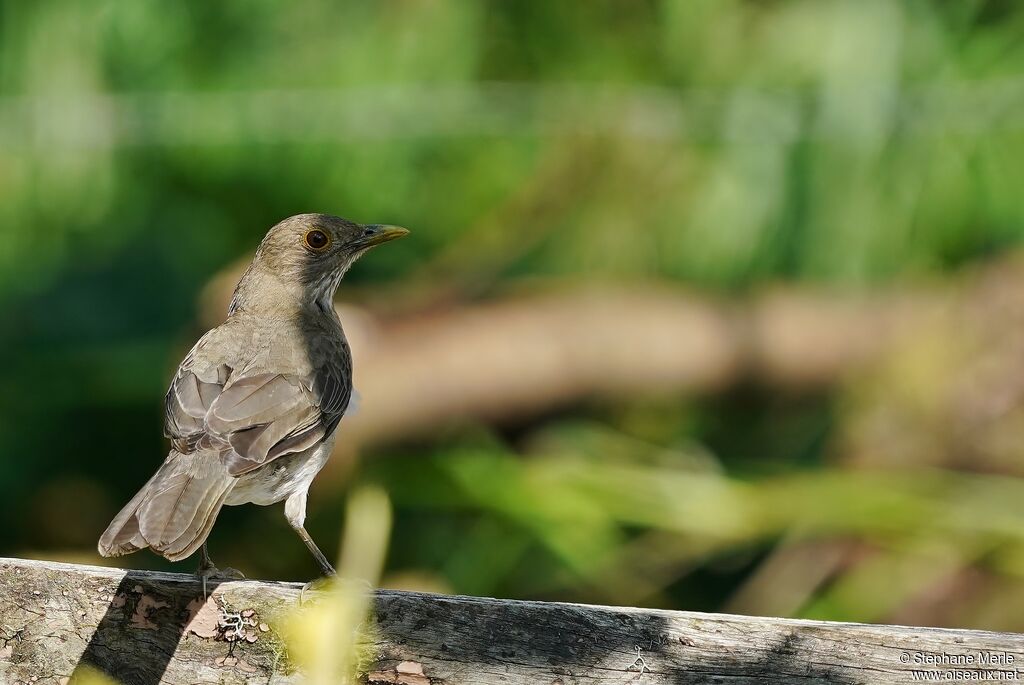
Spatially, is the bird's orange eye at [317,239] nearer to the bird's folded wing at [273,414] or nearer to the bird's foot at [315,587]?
the bird's folded wing at [273,414]

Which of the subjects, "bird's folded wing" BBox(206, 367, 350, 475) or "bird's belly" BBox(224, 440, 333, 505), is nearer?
"bird's folded wing" BBox(206, 367, 350, 475)

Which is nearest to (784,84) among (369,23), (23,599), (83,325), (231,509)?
(369,23)

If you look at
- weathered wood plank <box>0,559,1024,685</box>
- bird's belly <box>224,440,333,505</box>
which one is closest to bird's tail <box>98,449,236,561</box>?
bird's belly <box>224,440,333,505</box>

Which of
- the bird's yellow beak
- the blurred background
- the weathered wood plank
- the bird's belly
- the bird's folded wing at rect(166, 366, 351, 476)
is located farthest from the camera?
the blurred background

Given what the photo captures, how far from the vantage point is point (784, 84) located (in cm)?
672

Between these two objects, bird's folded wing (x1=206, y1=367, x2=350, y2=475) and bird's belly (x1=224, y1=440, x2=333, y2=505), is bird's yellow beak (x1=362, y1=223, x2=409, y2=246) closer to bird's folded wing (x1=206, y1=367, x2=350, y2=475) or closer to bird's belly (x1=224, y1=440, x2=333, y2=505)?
bird's folded wing (x1=206, y1=367, x2=350, y2=475)

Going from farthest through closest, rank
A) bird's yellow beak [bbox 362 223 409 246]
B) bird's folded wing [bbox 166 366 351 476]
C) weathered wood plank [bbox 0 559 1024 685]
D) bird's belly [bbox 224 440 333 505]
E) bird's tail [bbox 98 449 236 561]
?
bird's yellow beak [bbox 362 223 409 246]
bird's belly [bbox 224 440 333 505]
bird's folded wing [bbox 166 366 351 476]
bird's tail [bbox 98 449 236 561]
weathered wood plank [bbox 0 559 1024 685]

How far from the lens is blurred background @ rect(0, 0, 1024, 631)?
6.16 meters

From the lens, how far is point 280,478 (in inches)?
141

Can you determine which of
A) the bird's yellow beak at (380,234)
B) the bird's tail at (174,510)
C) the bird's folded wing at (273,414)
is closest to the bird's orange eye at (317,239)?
the bird's yellow beak at (380,234)

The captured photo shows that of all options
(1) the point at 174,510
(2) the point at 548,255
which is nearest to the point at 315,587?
(1) the point at 174,510

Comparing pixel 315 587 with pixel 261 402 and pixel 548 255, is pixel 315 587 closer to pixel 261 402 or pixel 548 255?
pixel 261 402

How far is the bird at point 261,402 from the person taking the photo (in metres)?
2.98

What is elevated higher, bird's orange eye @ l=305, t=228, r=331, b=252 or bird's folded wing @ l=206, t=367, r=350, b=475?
bird's orange eye @ l=305, t=228, r=331, b=252
